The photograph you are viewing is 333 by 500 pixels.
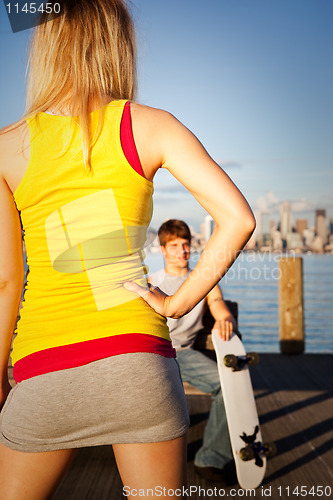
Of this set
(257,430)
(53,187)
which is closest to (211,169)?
(53,187)

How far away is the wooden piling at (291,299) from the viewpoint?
838cm

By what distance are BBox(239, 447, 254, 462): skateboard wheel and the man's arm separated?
0.78 meters

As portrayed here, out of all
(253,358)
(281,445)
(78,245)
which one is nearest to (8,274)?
(78,245)

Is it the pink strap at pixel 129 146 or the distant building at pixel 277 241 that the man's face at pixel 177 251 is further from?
the distant building at pixel 277 241

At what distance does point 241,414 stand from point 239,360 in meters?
Result: 0.36

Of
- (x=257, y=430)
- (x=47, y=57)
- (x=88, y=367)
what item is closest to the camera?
(x=88, y=367)

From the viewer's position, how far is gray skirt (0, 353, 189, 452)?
115 centimetres

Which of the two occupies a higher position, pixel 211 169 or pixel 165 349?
pixel 211 169

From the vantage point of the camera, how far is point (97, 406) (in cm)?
116

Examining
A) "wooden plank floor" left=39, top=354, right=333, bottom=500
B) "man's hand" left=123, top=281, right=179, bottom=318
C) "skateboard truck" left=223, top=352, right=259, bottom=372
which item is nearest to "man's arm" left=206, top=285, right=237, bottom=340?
"skateboard truck" left=223, top=352, right=259, bottom=372

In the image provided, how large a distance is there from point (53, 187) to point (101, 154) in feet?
0.45

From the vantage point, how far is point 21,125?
4.04 ft

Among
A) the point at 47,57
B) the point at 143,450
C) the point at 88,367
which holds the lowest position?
the point at 143,450

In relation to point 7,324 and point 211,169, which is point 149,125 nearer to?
point 211,169
